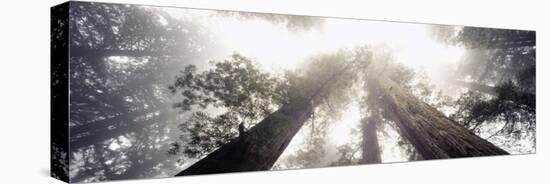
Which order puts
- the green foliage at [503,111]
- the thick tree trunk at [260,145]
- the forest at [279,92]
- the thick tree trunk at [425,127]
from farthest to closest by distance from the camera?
the green foliage at [503,111], the thick tree trunk at [425,127], the thick tree trunk at [260,145], the forest at [279,92]

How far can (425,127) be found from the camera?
814 centimetres

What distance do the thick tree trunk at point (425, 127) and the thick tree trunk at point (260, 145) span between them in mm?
1236

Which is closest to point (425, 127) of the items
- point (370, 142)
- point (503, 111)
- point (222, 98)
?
point (370, 142)

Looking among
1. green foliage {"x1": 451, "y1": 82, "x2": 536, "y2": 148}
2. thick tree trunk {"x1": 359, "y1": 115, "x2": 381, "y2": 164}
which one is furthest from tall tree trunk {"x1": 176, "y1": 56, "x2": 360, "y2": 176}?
green foliage {"x1": 451, "y1": 82, "x2": 536, "y2": 148}

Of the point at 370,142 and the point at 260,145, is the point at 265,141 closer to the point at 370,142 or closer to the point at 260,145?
the point at 260,145

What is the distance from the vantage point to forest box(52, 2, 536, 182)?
6.01 metres

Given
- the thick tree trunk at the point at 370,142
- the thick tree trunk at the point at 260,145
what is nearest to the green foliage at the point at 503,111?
the thick tree trunk at the point at 370,142

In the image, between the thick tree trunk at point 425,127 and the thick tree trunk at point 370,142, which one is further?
the thick tree trunk at point 425,127

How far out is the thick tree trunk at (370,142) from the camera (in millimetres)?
7668

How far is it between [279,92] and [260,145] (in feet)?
2.24

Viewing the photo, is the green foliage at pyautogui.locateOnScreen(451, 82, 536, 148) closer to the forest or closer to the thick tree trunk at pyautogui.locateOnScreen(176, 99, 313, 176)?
the forest

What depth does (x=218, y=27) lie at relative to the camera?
668cm

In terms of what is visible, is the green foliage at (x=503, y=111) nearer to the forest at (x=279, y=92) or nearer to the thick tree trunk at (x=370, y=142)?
the forest at (x=279, y=92)

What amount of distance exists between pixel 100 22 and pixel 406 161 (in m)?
4.41
